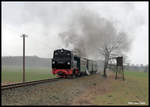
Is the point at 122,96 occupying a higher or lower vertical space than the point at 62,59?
lower

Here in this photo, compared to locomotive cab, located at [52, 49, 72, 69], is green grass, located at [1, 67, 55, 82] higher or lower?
lower

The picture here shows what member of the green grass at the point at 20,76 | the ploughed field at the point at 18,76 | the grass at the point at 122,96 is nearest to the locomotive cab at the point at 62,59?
the ploughed field at the point at 18,76

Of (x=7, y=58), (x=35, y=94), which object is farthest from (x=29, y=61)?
(x=35, y=94)

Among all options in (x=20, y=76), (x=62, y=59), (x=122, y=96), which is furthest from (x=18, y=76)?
(x=122, y=96)

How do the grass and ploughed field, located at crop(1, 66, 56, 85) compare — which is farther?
ploughed field, located at crop(1, 66, 56, 85)

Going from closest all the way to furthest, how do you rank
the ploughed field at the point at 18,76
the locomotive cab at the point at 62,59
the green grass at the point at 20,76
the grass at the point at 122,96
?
the grass at the point at 122,96 → the locomotive cab at the point at 62,59 → the ploughed field at the point at 18,76 → the green grass at the point at 20,76

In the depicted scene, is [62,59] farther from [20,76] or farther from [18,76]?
[20,76]

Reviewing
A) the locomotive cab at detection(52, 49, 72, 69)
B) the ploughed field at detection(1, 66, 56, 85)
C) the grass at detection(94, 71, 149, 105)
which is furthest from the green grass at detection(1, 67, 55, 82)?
the grass at detection(94, 71, 149, 105)

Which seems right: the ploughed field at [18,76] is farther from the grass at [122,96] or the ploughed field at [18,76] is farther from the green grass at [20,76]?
the grass at [122,96]

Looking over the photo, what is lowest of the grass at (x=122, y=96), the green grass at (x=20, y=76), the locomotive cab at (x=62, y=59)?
the green grass at (x=20, y=76)

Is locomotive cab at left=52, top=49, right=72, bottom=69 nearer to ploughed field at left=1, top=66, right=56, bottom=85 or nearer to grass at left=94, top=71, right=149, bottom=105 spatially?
ploughed field at left=1, top=66, right=56, bottom=85

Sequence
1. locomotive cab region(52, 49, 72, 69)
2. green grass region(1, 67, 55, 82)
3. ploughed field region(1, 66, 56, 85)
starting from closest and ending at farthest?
locomotive cab region(52, 49, 72, 69)
ploughed field region(1, 66, 56, 85)
green grass region(1, 67, 55, 82)

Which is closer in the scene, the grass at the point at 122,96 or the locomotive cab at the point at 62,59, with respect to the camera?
the grass at the point at 122,96

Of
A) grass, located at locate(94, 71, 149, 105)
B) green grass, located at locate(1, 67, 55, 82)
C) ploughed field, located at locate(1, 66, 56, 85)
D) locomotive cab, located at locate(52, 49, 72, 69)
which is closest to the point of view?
grass, located at locate(94, 71, 149, 105)
